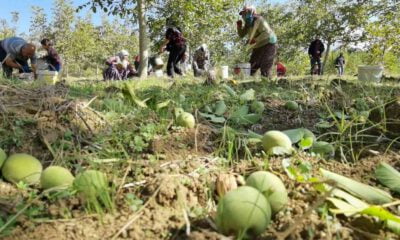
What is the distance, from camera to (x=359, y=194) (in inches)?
52.6

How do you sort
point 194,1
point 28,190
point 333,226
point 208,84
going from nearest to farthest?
point 333,226
point 28,190
point 208,84
point 194,1

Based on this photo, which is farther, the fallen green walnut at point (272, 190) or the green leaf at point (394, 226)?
the fallen green walnut at point (272, 190)

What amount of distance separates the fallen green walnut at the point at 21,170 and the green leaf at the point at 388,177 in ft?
4.71

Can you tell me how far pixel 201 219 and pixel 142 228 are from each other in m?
0.20

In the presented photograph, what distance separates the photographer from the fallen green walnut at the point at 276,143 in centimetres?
185

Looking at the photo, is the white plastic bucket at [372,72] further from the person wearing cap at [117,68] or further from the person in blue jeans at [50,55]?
the person in blue jeans at [50,55]

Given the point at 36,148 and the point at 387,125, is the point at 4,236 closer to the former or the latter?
the point at 36,148

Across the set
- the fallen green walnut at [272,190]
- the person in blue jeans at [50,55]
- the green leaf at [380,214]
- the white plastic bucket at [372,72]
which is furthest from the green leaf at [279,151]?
the person in blue jeans at [50,55]

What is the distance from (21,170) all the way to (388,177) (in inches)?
60.4

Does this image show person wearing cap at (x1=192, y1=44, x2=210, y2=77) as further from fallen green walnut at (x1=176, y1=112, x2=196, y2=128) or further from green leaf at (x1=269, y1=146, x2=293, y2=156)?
green leaf at (x1=269, y1=146, x2=293, y2=156)

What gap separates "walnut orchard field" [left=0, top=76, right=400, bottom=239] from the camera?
122 cm

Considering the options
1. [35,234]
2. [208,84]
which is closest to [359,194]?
[35,234]

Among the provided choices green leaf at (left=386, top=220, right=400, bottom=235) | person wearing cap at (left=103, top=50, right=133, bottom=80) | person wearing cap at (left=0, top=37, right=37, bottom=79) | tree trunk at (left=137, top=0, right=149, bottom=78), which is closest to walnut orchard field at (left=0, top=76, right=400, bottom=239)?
green leaf at (left=386, top=220, right=400, bottom=235)

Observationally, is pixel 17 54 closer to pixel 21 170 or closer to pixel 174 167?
pixel 21 170
